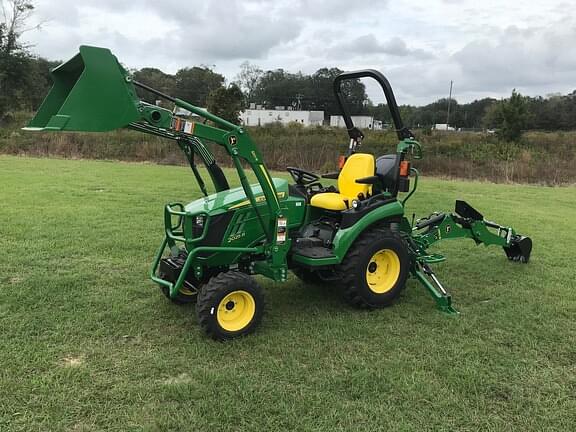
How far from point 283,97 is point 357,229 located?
6055 centimetres

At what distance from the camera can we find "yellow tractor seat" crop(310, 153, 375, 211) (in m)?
4.92

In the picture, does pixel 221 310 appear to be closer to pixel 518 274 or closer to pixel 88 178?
pixel 518 274

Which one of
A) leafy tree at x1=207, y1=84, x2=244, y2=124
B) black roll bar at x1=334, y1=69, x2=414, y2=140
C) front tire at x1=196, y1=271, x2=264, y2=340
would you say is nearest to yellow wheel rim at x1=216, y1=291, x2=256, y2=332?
front tire at x1=196, y1=271, x2=264, y2=340

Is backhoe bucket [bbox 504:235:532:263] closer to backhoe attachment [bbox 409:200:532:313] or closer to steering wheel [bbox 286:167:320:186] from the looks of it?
backhoe attachment [bbox 409:200:532:313]

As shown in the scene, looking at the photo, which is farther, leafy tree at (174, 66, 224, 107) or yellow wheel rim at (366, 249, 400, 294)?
leafy tree at (174, 66, 224, 107)

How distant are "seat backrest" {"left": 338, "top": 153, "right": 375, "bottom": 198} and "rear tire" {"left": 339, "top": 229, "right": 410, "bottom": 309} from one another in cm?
49

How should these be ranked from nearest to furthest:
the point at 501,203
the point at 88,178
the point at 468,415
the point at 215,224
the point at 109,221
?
the point at 468,415 < the point at 215,224 < the point at 109,221 < the point at 501,203 < the point at 88,178

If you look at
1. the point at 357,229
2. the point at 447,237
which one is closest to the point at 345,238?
the point at 357,229

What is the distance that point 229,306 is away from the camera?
4102 mm

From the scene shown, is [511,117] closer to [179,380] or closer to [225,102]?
[225,102]

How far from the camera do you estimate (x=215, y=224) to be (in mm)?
4273

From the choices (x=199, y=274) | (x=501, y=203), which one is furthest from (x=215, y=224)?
(x=501, y=203)

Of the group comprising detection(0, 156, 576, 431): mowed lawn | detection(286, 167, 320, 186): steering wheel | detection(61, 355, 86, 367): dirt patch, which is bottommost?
detection(61, 355, 86, 367): dirt patch

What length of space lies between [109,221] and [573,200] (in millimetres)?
12266
